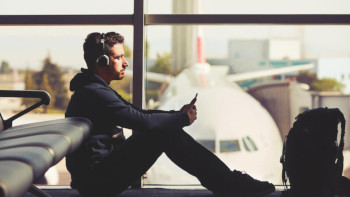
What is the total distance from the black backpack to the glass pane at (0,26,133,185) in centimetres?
89

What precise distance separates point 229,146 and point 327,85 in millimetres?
7178

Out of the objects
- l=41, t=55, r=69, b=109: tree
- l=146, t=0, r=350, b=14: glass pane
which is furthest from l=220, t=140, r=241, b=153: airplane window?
l=146, t=0, r=350, b=14: glass pane

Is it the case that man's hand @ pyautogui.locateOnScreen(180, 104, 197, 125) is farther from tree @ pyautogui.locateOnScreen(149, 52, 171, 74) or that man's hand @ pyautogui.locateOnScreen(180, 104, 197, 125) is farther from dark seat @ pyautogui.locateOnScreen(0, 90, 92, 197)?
tree @ pyautogui.locateOnScreen(149, 52, 171, 74)

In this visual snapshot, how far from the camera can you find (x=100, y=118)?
143cm

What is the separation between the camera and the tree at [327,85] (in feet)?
10.3

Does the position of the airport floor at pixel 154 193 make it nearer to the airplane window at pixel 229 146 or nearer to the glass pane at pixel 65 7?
the glass pane at pixel 65 7

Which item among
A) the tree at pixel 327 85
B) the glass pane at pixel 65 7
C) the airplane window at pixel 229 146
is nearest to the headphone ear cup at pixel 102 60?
the glass pane at pixel 65 7

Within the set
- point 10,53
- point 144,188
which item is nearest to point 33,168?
point 144,188

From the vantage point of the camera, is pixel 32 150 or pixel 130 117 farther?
pixel 130 117

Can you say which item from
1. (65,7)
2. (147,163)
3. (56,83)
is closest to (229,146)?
(56,83)

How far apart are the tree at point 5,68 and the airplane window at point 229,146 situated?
26.7 ft

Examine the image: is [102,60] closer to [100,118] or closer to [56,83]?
[100,118]

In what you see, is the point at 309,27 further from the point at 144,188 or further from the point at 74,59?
the point at 74,59

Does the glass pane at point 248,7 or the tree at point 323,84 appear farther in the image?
the tree at point 323,84
